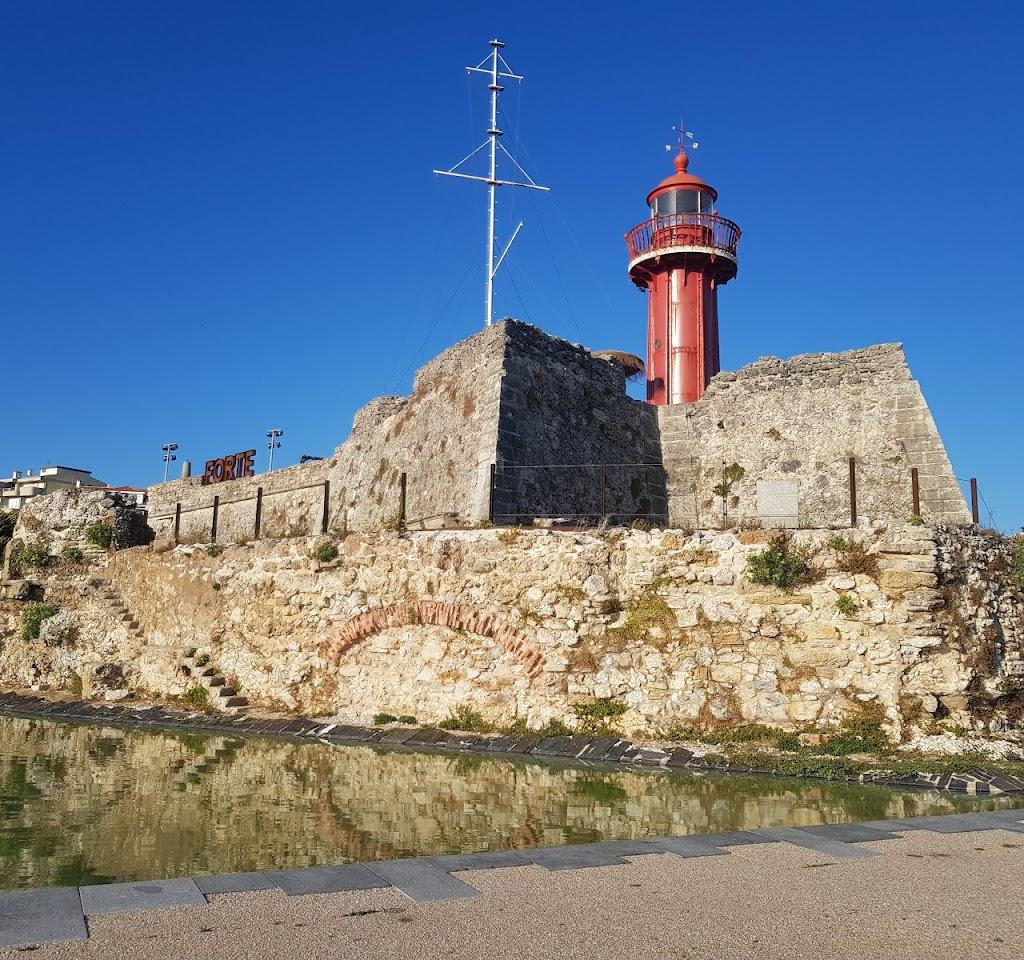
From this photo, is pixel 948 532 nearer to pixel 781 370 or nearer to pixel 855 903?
pixel 781 370

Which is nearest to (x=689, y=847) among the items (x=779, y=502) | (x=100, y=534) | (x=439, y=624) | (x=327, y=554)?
(x=439, y=624)

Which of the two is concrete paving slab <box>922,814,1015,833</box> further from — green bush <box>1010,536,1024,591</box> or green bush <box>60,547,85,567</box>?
green bush <box>60,547,85,567</box>

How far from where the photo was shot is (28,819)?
852 cm

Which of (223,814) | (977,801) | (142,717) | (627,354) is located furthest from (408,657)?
(627,354)

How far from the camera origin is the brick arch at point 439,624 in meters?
14.6

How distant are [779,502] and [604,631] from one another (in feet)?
25.2

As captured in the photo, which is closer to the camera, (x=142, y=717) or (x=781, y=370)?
(x=142, y=717)

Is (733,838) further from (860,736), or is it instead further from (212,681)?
(212,681)

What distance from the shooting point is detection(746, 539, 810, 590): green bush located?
13.6 metres

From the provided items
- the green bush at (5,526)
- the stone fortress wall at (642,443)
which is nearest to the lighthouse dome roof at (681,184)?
the stone fortress wall at (642,443)

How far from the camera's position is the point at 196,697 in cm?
1803

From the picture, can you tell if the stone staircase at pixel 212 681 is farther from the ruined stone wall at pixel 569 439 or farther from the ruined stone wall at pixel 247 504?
the ruined stone wall at pixel 569 439

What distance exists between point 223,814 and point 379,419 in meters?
16.4

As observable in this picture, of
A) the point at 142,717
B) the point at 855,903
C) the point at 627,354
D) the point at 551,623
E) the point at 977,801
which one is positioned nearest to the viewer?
the point at 855,903
